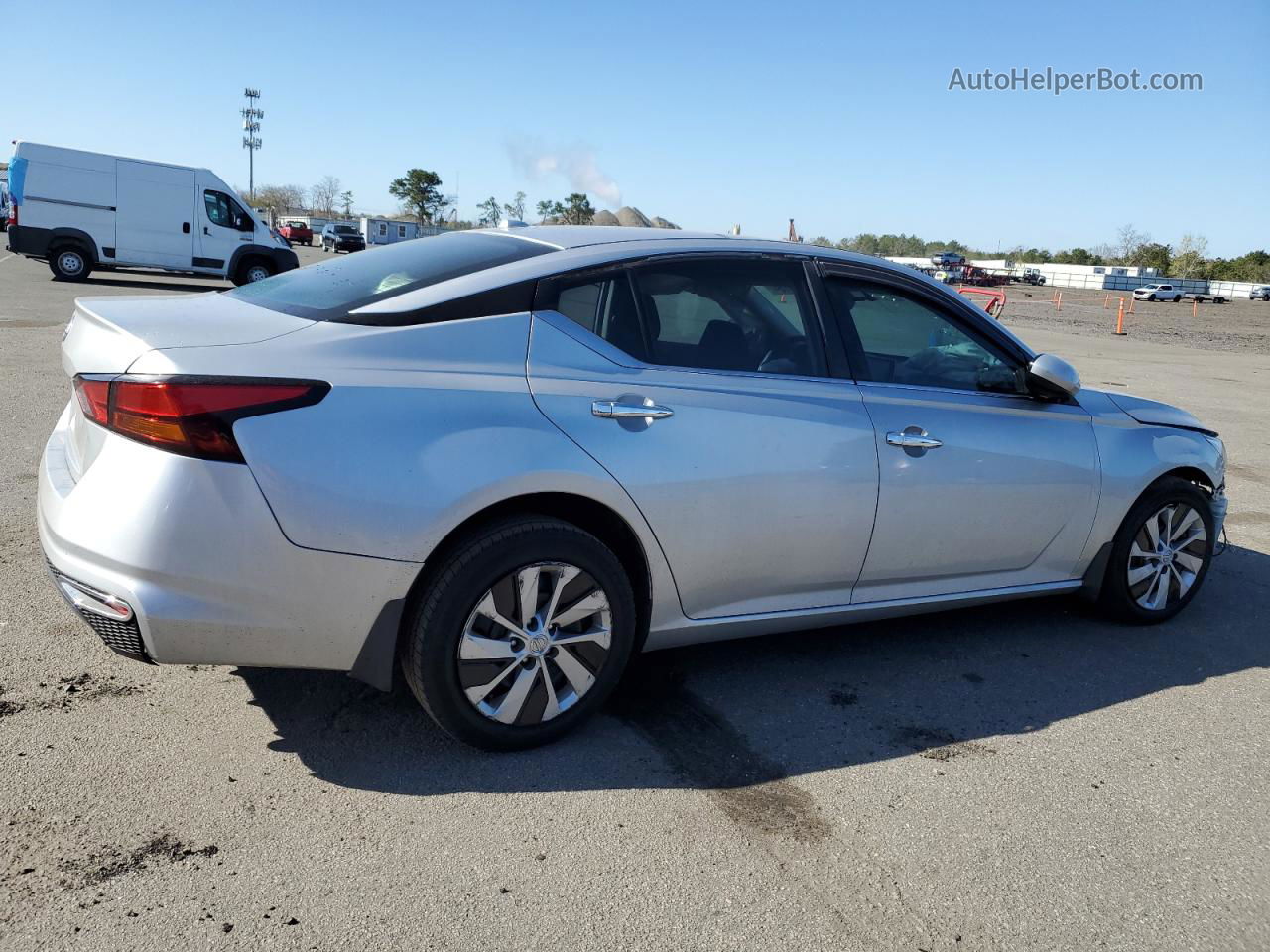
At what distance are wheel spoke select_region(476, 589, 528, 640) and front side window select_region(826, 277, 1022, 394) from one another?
164cm

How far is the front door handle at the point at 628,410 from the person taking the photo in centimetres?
A: 321

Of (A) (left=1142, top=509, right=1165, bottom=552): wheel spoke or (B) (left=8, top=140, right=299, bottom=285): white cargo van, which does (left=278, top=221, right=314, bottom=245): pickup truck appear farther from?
(A) (left=1142, top=509, right=1165, bottom=552): wheel spoke

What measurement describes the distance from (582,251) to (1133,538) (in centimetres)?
289

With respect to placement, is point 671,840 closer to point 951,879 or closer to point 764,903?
point 764,903

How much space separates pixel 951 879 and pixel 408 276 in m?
2.47

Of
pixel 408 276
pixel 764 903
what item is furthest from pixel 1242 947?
pixel 408 276

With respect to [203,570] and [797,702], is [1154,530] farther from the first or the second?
[203,570]

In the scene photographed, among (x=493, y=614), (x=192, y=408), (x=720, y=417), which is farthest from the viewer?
(x=720, y=417)

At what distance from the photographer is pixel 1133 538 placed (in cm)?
463

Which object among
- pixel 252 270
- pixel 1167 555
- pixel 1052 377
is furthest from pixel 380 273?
pixel 252 270

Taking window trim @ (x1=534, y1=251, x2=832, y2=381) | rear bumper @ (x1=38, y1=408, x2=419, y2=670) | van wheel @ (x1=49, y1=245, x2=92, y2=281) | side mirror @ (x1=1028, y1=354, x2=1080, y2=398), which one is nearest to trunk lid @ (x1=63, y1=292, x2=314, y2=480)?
rear bumper @ (x1=38, y1=408, x2=419, y2=670)

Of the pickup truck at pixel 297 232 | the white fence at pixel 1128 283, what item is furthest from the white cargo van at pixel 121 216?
the white fence at pixel 1128 283

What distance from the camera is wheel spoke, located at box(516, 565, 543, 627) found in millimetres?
→ 3086

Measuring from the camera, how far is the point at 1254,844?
9.92 feet
